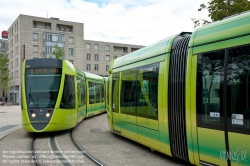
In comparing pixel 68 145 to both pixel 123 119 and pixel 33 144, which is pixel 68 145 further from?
pixel 123 119

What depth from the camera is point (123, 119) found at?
9250mm

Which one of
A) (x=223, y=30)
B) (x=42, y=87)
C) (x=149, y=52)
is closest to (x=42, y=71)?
(x=42, y=87)

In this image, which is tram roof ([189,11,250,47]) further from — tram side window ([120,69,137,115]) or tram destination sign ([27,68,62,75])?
tram destination sign ([27,68,62,75])

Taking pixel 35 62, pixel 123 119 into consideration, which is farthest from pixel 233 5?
pixel 35 62

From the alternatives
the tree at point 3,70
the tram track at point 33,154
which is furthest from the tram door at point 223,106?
the tree at point 3,70

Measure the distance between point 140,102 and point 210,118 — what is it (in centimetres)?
302

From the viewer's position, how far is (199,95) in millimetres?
5332

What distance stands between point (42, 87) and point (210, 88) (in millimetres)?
7208

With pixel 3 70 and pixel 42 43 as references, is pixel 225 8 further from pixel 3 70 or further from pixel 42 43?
pixel 42 43

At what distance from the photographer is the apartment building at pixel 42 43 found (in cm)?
6044

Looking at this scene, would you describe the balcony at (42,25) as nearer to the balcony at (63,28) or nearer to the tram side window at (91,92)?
the balcony at (63,28)

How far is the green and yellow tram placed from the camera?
452 cm

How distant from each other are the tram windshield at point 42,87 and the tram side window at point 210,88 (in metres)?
6.64

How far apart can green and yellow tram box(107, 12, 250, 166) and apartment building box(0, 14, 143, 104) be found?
52.4m
